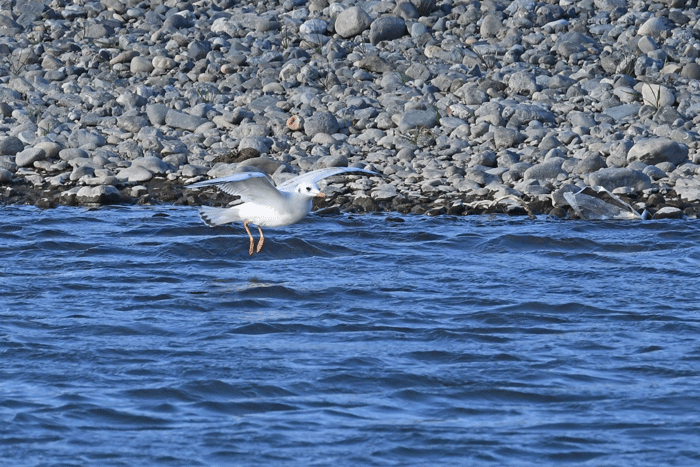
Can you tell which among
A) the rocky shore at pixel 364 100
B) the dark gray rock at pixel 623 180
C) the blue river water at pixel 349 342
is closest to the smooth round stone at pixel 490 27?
the rocky shore at pixel 364 100

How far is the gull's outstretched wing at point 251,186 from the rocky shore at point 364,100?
1.41 meters

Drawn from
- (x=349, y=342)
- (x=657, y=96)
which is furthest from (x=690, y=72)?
(x=349, y=342)

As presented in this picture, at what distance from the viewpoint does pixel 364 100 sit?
53.9ft

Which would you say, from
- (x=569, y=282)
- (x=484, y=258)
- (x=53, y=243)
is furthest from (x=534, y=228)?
(x=53, y=243)

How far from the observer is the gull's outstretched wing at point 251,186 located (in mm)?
10562

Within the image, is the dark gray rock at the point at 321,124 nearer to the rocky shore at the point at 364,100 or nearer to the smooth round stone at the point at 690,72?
the rocky shore at the point at 364,100

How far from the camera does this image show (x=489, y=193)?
1377cm

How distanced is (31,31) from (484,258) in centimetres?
1106

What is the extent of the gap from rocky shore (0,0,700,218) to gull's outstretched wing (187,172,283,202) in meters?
1.41

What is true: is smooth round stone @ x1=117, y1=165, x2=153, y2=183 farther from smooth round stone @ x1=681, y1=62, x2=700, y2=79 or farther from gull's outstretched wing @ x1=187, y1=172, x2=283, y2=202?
smooth round stone @ x1=681, y1=62, x2=700, y2=79

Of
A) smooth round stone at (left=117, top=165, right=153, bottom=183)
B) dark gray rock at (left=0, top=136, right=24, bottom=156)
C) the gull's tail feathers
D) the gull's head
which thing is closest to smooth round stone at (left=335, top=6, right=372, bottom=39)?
smooth round stone at (left=117, top=165, right=153, bottom=183)

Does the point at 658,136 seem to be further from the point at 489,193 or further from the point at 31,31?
the point at 31,31

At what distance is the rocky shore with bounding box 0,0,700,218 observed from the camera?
14078 millimetres

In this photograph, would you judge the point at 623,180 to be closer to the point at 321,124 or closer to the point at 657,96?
the point at 657,96
